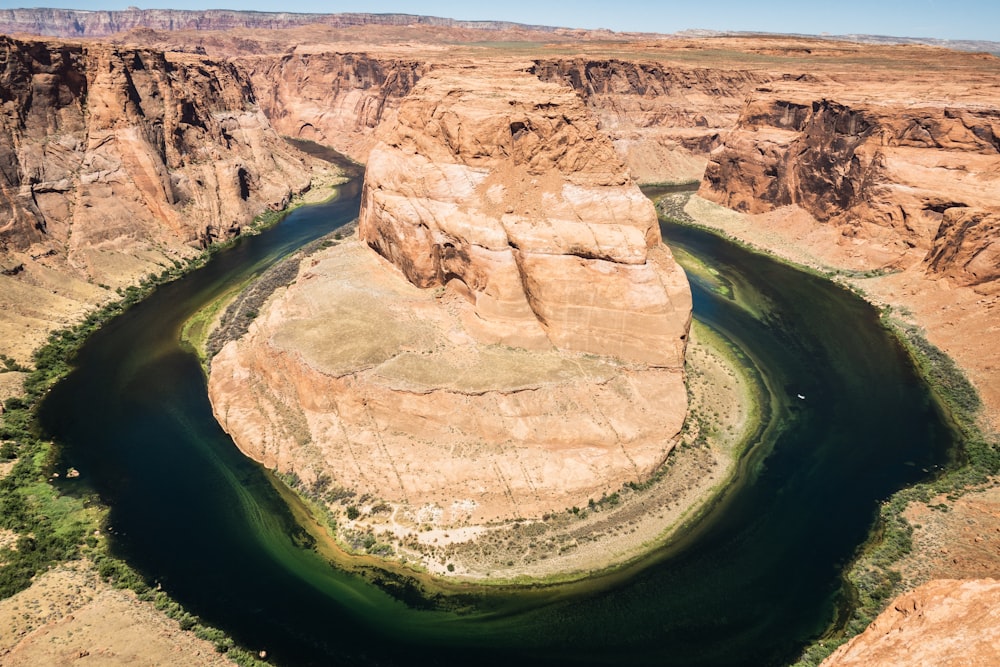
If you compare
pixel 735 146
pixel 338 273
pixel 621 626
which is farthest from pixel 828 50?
pixel 621 626

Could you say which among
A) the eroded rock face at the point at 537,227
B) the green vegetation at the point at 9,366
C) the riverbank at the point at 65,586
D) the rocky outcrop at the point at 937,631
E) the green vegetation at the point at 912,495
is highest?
the eroded rock face at the point at 537,227

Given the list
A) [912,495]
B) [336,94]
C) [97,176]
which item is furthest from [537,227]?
[336,94]

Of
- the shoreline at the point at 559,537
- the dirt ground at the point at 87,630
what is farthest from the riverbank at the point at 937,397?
the dirt ground at the point at 87,630

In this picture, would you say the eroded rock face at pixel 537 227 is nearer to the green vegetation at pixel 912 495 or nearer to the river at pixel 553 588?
the river at pixel 553 588

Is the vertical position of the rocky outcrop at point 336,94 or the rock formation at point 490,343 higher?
the rocky outcrop at point 336,94

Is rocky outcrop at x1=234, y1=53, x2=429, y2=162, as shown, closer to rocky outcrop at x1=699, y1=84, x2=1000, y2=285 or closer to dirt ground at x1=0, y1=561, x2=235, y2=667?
rocky outcrop at x1=699, y1=84, x2=1000, y2=285

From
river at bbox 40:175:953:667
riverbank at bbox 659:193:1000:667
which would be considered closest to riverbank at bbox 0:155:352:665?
river at bbox 40:175:953:667
